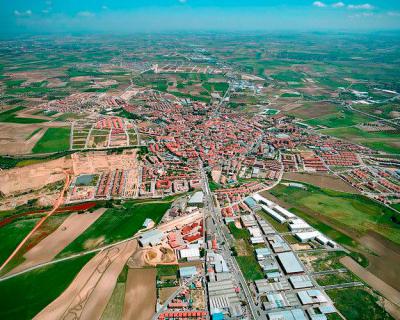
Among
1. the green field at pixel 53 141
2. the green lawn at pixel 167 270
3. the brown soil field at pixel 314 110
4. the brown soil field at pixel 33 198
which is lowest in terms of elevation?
the brown soil field at pixel 314 110

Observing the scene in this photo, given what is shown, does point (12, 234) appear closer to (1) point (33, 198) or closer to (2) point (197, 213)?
(1) point (33, 198)

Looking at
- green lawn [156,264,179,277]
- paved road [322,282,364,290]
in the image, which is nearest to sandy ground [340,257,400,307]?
paved road [322,282,364,290]

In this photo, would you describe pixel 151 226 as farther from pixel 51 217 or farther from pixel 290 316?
pixel 290 316

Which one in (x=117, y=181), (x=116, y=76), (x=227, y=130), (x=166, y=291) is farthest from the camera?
(x=116, y=76)

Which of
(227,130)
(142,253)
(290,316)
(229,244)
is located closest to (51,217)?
(142,253)

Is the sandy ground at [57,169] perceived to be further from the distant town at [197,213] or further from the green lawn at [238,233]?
the green lawn at [238,233]

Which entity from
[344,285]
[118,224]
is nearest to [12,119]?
[118,224]

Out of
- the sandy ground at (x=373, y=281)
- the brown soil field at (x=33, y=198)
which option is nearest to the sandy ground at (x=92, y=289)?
the brown soil field at (x=33, y=198)
